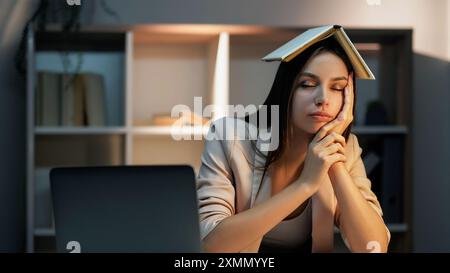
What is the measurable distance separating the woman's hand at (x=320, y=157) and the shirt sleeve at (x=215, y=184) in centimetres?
13

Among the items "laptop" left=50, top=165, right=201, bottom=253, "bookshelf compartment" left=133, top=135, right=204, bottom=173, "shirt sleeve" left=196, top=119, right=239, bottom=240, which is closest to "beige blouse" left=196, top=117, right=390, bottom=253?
"shirt sleeve" left=196, top=119, right=239, bottom=240

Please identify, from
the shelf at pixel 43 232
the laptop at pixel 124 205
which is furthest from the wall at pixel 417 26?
the laptop at pixel 124 205

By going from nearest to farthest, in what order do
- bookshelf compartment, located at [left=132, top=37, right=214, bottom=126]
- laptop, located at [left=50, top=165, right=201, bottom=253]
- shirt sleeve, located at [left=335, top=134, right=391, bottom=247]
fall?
laptop, located at [left=50, top=165, right=201, bottom=253]
shirt sleeve, located at [left=335, top=134, right=391, bottom=247]
bookshelf compartment, located at [left=132, top=37, right=214, bottom=126]

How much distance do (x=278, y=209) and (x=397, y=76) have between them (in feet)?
4.33

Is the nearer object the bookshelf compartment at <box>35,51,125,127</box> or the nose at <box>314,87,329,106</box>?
the nose at <box>314,87,329,106</box>

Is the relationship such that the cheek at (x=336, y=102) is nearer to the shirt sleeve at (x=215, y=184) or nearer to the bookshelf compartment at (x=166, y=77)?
the shirt sleeve at (x=215, y=184)

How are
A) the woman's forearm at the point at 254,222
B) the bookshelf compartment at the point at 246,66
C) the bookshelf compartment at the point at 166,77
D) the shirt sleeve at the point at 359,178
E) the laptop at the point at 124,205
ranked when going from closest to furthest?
the laptop at the point at 124,205, the woman's forearm at the point at 254,222, the shirt sleeve at the point at 359,178, the bookshelf compartment at the point at 246,66, the bookshelf compartment at the point at 166,77

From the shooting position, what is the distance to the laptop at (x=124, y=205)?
78cm

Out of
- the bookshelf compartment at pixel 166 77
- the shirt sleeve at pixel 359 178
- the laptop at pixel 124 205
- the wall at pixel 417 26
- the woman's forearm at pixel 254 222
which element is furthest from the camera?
the wall at pixel 417 26

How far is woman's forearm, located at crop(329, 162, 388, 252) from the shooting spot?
1004mm

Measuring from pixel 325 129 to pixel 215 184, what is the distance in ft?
0.61

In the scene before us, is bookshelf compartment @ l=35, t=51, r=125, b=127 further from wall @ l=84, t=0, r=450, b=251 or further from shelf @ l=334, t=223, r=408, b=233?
shelf @ l=334, t=223, r=408, b=233

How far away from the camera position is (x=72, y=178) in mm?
787
